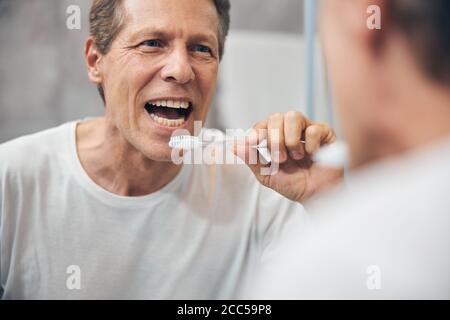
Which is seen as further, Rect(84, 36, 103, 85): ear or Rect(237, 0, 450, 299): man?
Rect(84, 36, 103, 85): ear

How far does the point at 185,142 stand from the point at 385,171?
17.3 inches

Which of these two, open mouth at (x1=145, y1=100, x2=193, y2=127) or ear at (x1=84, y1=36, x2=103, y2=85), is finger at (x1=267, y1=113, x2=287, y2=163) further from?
Answer: ear at (x1=84, y1=36, x2=103, y2=85)

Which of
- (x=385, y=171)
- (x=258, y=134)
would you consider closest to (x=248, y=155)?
(x=258, y=134)

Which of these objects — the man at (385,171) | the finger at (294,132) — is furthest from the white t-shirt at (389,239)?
the finger at (294,132)

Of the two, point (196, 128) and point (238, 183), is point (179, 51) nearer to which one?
point (196, 128)

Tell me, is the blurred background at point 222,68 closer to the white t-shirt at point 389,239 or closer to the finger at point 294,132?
the finger at point 294,132

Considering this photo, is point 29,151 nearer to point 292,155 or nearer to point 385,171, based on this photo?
point 292,155

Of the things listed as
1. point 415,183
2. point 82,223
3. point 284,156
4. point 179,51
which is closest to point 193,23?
point 179,51

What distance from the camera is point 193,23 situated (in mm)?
984

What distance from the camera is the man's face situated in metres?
0.98

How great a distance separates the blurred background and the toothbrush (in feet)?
0.13

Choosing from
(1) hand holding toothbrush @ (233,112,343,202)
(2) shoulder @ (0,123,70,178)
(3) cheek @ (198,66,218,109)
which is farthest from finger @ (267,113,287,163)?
(2) shoulder @ (0,123,70,178)

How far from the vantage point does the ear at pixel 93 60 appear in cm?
100

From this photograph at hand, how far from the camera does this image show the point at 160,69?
0.99m
